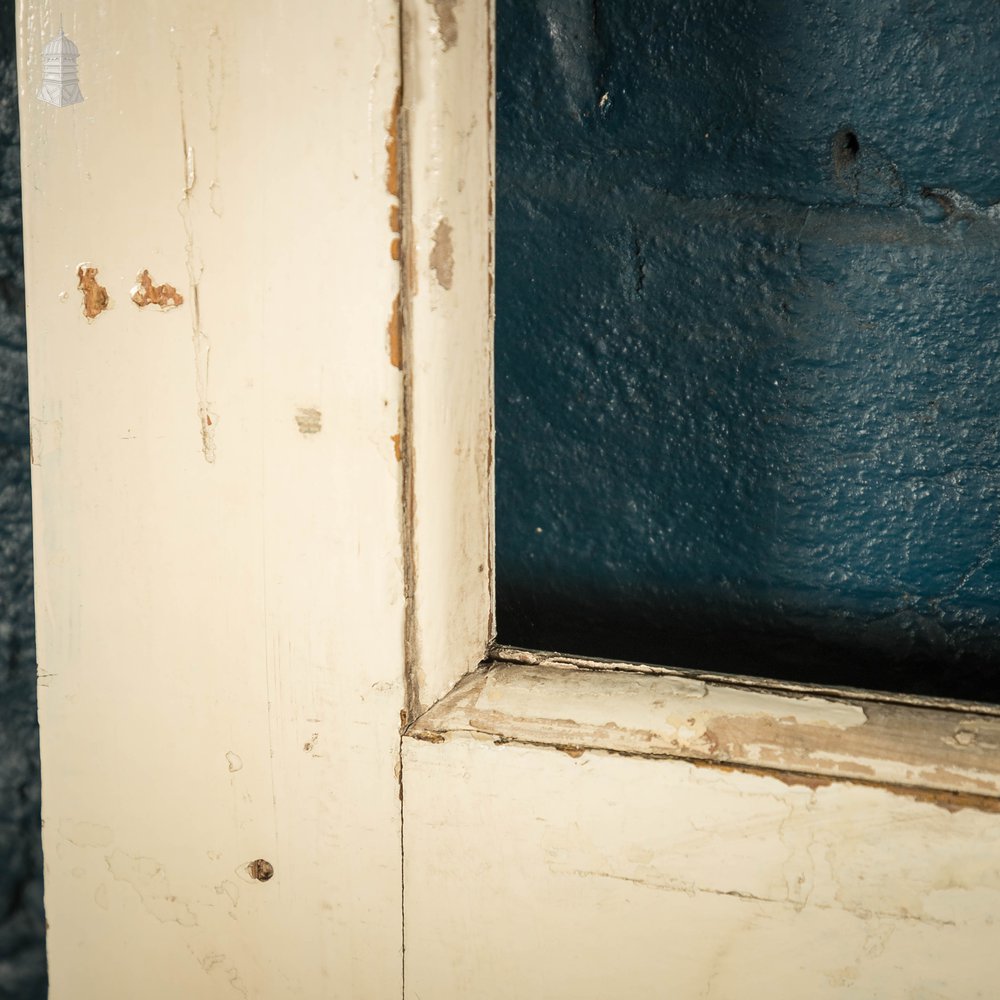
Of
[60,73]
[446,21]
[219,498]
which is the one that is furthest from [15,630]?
[446,21]

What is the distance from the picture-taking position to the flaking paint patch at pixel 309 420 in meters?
0.52

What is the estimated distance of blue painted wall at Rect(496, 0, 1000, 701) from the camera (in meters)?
0.70

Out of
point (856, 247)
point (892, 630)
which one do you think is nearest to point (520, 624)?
point (892, 630)

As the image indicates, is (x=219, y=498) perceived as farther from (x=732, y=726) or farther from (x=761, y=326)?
(x=761, y=326)

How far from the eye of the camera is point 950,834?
1.54ft

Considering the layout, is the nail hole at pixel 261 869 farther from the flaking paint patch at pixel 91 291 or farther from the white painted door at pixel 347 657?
the flaking paint patch at pixel 91 291

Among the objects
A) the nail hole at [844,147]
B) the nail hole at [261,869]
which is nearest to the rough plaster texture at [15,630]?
the nail hole at [261,869]

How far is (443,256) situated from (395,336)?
0.20 feet

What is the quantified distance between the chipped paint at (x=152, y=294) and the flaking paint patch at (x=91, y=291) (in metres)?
0.02

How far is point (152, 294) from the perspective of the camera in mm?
536

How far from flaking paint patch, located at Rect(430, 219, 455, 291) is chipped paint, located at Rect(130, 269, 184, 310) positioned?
0.17 meters

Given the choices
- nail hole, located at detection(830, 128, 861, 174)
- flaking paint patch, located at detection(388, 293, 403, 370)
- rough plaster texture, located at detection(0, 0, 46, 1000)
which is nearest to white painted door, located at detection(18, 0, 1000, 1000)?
flaking paint patch, located at detection(388, 293, 403, 370)

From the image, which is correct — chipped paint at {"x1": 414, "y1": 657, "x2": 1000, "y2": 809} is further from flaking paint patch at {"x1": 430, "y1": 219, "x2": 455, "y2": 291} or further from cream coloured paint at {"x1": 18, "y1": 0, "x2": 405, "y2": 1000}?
flaking paint patch at {"x1": 430, "y1": 219, "x2": 455, "y2": 291}

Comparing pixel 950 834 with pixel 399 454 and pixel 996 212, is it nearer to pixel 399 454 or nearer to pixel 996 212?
pixel 399 454
